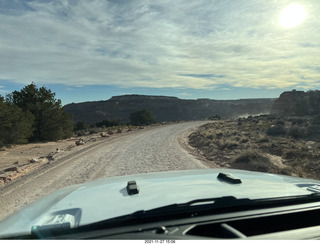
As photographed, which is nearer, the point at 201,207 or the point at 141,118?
the point at 201,207

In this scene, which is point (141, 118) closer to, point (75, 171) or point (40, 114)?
point (40, 114)

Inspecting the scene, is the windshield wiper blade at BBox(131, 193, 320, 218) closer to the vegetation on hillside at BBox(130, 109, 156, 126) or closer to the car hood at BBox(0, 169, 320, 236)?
the car hood at BBox(0, 169, 320, 236)

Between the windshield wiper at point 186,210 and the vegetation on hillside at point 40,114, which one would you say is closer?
the windshield wiper at point 186,210

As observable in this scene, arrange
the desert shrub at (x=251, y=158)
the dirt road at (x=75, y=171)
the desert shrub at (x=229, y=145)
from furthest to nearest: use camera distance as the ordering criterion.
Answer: the desert shrub at (x=229, y=145), the desert shrub at (x=251, y=158), the dirt road at (x=75, y=171)

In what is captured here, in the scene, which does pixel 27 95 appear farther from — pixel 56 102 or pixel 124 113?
pixel 124 113

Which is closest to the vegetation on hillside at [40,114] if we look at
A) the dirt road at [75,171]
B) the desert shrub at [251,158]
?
the dirt road at [75,171]

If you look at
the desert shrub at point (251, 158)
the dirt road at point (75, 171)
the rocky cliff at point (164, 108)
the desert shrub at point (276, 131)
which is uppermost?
the rocky cliff at point (164, 108)

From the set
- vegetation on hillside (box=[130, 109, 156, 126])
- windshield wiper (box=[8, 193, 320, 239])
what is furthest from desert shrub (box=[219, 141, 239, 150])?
vegetation on hillside (box=[130, 109, 156, 126])

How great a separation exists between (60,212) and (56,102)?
2638 cm

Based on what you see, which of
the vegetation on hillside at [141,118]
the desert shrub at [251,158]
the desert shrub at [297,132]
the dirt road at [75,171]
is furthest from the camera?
the vegetation on hillside at [141,118]

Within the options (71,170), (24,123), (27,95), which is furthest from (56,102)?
(71,170)

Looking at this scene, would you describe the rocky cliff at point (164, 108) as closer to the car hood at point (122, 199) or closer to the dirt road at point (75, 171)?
the dirt road at point (75, 171)

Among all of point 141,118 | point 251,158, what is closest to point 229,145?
point 251,158

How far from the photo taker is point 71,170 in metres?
9.66
